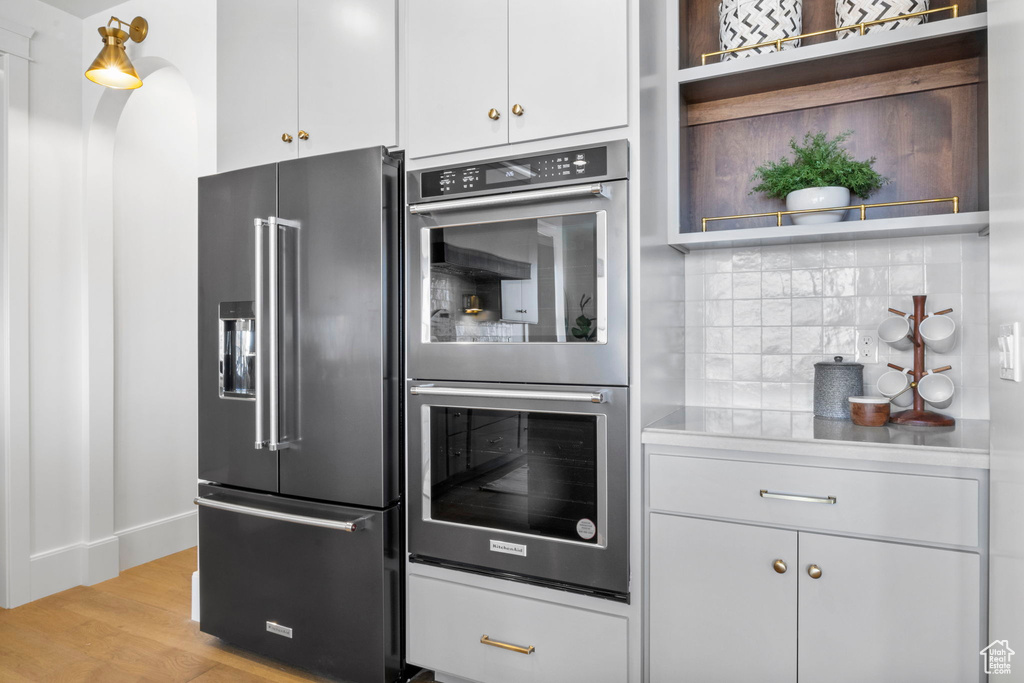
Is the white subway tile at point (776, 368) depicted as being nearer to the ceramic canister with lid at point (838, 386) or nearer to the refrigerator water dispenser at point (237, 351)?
the ceramic canister with lid at point (838, 386)

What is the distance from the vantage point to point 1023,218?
3.11ft

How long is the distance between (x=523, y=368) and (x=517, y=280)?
260mm

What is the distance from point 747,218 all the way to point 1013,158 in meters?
1.16

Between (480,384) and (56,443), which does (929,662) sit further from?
(56,443)

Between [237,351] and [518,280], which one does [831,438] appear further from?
[237,351]

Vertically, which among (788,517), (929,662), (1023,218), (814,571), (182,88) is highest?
(182,88)

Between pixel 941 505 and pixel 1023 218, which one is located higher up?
pixel 1023 218

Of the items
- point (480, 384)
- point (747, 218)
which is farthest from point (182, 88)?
point (747, 218)

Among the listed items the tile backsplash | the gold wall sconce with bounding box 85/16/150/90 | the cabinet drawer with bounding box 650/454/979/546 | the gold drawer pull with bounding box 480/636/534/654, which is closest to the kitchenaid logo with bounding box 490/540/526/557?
Result: the gold drawer pull with bounding box 480/636/534/654

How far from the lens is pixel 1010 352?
1.01m

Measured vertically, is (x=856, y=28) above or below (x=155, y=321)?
above

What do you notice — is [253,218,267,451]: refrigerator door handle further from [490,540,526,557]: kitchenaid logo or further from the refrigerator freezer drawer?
[490,540,526,557]: kitchenaid logo

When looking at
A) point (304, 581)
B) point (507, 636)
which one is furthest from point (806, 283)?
point (304, 581)

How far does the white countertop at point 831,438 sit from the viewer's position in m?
1.45
